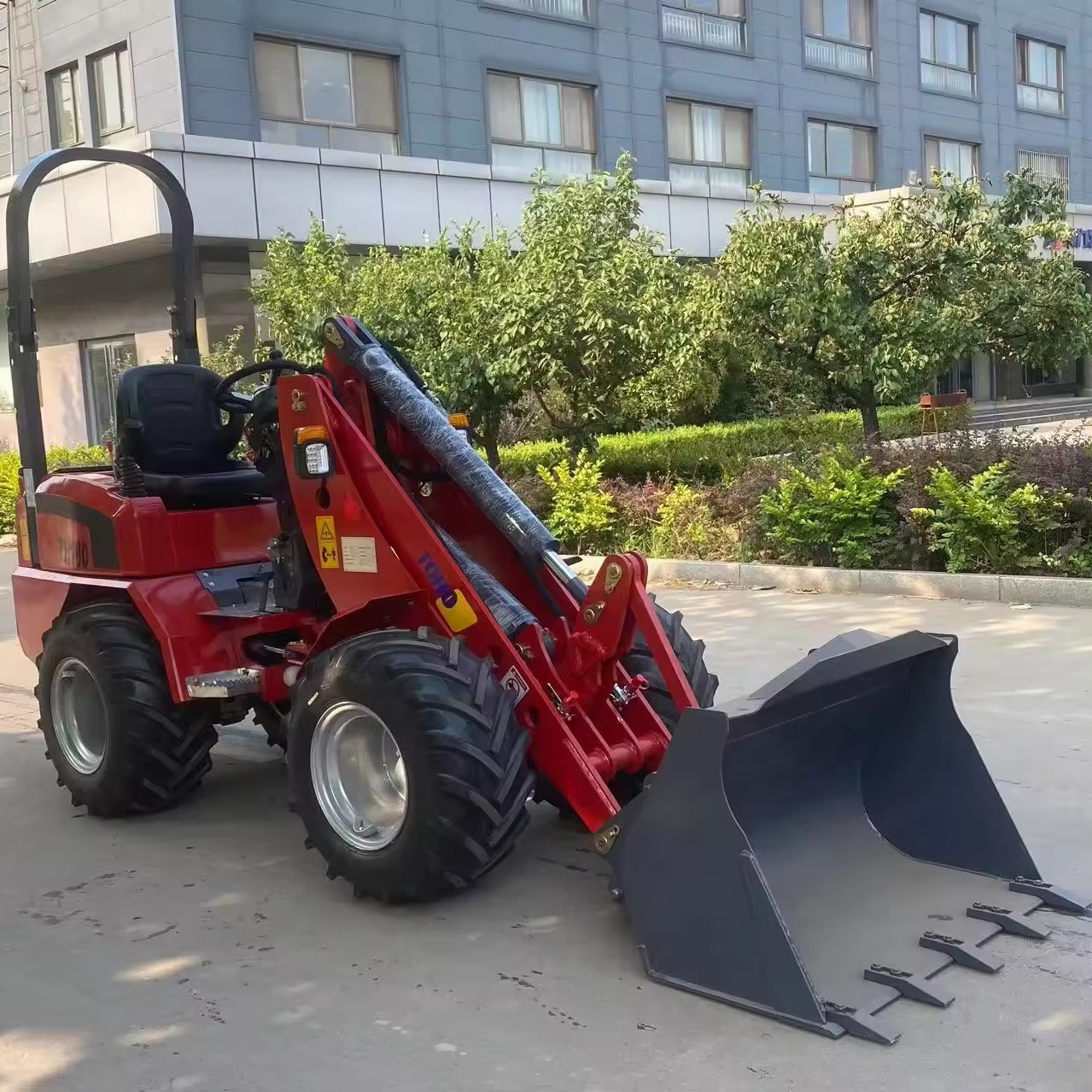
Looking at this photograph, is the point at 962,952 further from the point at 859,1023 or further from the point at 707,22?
the point at 707,22

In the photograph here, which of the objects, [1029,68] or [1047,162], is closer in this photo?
[1029,68]

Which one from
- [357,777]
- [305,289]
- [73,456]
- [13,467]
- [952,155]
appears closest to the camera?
[357,777]

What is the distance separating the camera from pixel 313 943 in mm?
4328

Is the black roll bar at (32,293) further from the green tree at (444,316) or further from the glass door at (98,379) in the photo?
the glass door at (98,379)

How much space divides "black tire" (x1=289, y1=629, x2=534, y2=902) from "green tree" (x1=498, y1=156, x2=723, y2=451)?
844 centimetres

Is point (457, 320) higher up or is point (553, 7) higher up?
point (553, 7)

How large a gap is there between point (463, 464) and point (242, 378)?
141 centimetres

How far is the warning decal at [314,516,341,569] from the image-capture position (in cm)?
489

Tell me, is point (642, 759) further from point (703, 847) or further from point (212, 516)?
point (212, 516)

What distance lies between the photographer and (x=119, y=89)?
71.1ft

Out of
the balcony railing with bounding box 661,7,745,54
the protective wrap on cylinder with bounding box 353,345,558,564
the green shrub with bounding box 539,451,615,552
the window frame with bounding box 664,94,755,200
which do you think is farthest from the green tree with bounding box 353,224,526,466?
the balcony railing with bounding box 661,7,745,54

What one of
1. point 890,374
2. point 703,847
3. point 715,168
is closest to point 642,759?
point 703,847

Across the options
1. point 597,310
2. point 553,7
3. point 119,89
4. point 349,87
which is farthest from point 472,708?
point 553,7

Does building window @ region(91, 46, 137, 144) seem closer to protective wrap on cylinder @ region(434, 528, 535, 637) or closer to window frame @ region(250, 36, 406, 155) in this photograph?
window frame @ region(250, 36, 406, 155)
